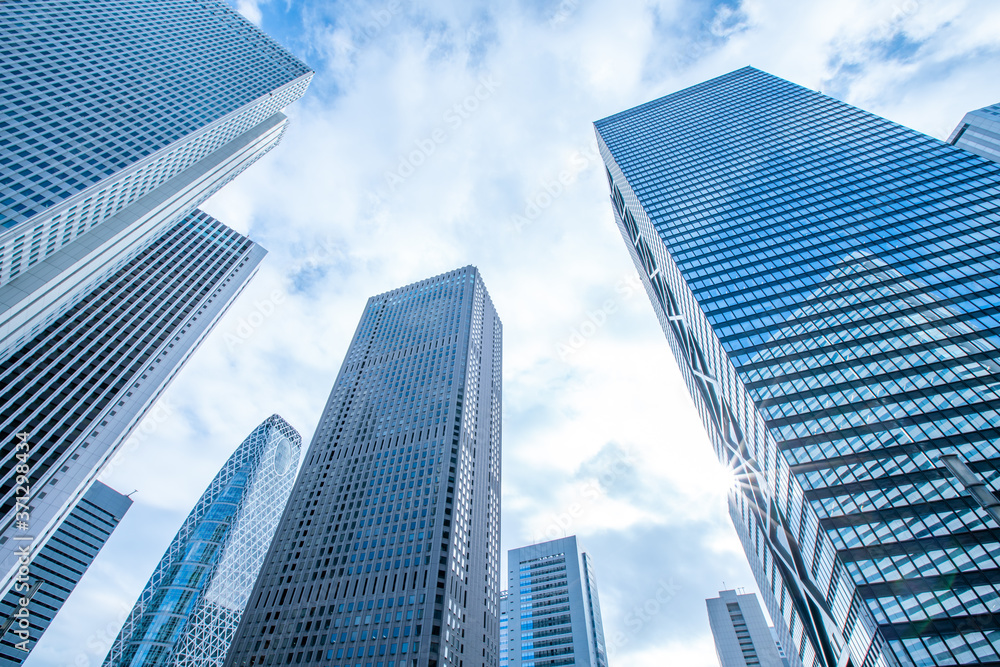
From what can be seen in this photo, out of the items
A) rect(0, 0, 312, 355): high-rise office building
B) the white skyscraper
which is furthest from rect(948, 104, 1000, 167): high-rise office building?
the white skyscraper

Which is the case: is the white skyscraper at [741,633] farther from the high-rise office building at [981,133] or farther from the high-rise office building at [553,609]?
the high-rise office building at [981,133]

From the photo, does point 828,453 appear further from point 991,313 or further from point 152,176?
point 152,176

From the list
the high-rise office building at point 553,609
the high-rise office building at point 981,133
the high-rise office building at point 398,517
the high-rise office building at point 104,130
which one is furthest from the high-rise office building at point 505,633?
the high-rise office building at point 981,133

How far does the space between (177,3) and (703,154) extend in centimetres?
13819

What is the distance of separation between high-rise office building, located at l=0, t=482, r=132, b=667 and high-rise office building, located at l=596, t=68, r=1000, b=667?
5981 inches

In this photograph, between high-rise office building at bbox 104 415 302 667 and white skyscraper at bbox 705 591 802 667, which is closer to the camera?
high-rise office building at bbox 104 415 302 667

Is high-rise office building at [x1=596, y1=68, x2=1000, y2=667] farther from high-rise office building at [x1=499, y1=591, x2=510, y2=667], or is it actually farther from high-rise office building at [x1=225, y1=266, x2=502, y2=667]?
high-rise office building at [x1=499, y1=591, x2=510, y2=667]

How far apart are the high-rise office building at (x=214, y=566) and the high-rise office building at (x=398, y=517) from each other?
78.1 meters

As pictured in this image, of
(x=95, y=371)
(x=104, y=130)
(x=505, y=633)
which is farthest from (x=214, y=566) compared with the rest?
(x=104, y=130)

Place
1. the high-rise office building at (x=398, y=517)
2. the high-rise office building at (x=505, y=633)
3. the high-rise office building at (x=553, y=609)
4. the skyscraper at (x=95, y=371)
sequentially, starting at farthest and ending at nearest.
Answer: the high-rise office building at (x=505, y=633), the high-rise office building at (x=553, y=609), the skyscraper at (x=95, y=371), the high-rise office building at (x=398, y=517)

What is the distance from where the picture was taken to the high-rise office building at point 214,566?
5399 inches

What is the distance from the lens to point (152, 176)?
83750mm

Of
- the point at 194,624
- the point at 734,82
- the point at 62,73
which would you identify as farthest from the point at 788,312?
the point at 194,624

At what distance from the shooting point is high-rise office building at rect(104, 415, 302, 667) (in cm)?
13712
